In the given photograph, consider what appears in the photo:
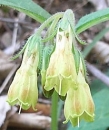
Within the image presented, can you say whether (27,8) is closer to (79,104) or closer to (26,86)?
Result: (26,86)

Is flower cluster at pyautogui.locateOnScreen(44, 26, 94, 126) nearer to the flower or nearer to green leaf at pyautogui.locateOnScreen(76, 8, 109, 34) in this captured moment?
the flower

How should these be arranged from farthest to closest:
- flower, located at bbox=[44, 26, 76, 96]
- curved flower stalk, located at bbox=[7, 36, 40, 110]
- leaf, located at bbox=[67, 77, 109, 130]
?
leaf, located at bbox=[67, 77, 109, 130] < curved flower stalk, located at bbox=[7, 36, 40, 110] < flower, located at bbox=[44, 26, 76, 96]

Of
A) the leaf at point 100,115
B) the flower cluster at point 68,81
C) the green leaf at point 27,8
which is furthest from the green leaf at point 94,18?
the leaf at point 100,115

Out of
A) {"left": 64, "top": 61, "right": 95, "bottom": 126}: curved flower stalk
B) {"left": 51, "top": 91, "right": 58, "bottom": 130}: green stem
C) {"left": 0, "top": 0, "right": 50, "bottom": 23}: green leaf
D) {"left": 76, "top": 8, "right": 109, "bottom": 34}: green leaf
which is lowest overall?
{"left": 64, "top": 61, "right": 95, "bottom": 126}: curved flower stalk

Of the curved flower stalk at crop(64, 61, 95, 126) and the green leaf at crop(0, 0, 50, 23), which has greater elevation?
the green leaf at crop(0, 0, 50, 23)

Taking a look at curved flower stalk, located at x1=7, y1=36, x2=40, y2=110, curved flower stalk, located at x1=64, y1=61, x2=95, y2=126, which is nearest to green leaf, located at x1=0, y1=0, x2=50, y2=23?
curved flower stalk, located at x1=7, y1=36, x2=40, y2=110

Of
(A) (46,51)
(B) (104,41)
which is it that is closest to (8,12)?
(B) (104,41)

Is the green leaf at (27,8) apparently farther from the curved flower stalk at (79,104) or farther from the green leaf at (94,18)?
the curved flower stalk at (79,104)

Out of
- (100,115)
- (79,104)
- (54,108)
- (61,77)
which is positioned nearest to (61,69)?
(61,77)
